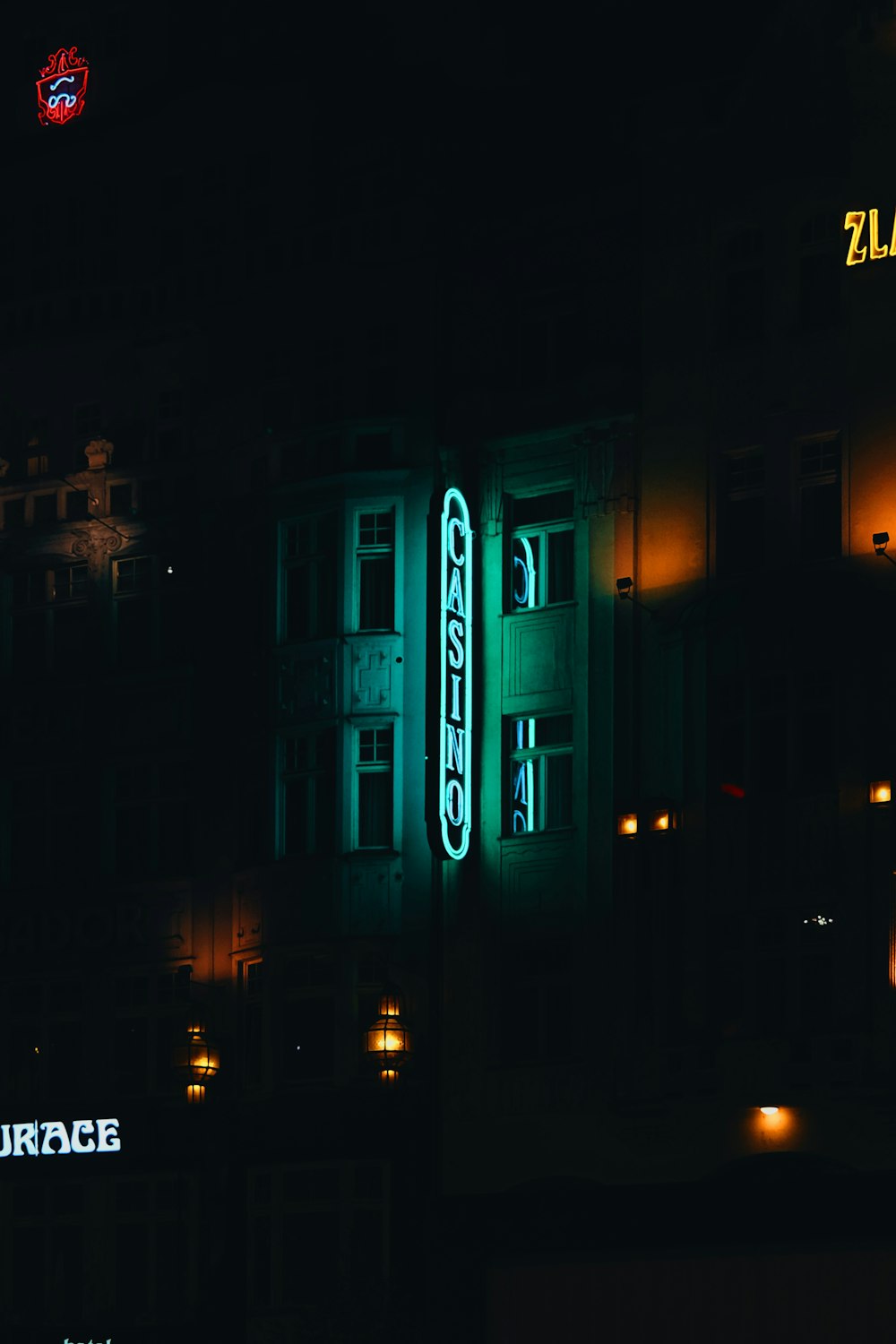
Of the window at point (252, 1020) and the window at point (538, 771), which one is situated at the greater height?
the window at point (538, 771)

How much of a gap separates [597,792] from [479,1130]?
6.01 metres

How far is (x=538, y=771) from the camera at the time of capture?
45281mm

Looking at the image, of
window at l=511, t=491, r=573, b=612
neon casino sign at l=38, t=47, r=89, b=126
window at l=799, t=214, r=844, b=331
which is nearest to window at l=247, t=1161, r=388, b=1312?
window at l=511, t=491, r=573, b=612

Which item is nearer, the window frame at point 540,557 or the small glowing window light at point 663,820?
the small glowing window light at point 663,820

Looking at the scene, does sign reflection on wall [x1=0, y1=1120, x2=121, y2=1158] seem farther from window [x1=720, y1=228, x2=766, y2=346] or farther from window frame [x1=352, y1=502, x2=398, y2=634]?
window [x1=720, y1=228, x2=766, y2=346]

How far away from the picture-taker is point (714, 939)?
42.4 meters

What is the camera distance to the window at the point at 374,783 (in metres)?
45.6

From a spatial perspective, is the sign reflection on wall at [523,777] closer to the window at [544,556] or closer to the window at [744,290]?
the window at [544,556]

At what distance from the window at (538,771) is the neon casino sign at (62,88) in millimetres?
16984

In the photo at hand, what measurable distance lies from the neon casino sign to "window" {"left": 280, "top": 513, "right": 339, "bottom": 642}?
37.6ft

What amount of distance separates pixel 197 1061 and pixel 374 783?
227 inches

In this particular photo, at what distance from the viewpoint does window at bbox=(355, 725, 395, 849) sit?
4562 cm

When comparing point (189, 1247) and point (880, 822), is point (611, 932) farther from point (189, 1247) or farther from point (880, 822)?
point (189, 1247)

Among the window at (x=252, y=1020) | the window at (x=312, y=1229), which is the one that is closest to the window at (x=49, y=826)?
the window at (x=252, y=1020)
